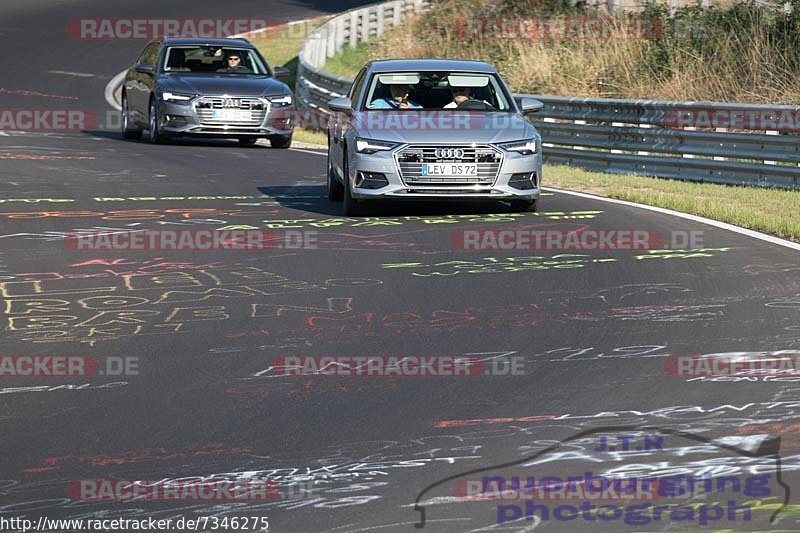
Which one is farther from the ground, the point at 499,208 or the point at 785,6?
the point at 785,6

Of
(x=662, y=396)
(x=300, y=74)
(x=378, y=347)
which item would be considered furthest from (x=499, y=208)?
(x=300, y=74)

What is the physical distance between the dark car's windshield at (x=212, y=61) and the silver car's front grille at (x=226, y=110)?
132cm

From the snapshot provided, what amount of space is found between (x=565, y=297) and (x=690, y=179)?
918 centimetres

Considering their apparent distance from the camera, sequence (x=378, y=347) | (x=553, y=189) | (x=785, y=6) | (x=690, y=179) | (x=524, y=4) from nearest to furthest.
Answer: (x=378, y=347), (x=553, y=189), (x=690, y=179), (x=785, y=6), (x=524, y=4)

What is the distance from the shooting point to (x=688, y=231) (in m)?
14.0

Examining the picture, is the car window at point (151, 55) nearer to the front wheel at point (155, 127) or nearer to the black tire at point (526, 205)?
the front wheel at point (155, 127)

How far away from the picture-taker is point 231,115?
23359 mm

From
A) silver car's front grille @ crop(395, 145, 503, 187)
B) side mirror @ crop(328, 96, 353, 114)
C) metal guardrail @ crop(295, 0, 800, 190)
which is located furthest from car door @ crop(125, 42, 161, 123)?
silver car's front grille @ crop(395, 145, 503, 187)

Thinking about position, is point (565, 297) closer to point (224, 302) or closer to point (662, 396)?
point (224, 302)

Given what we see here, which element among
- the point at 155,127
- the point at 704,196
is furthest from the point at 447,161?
the point at 155,127

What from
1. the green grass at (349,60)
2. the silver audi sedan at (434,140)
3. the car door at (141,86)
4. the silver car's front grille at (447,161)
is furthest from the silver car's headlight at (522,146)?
the green grass at (349,60)

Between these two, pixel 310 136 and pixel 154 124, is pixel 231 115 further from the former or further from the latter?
pixel 310 136

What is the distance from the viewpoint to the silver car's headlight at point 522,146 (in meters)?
14.9

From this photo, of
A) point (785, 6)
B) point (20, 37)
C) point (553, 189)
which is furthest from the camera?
point (20, 37)
